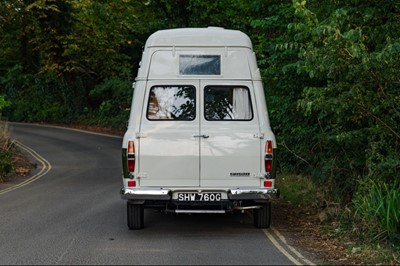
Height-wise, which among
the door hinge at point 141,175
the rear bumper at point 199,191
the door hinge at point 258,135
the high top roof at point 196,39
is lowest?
the rear bumper at point 199,191

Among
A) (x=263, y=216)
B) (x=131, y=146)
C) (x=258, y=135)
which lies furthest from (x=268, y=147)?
(x=131, y=146)

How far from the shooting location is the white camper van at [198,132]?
28.7ft

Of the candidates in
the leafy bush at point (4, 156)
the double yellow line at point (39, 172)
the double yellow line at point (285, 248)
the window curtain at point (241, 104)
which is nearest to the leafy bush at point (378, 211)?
the double yellow line at point (285, 248)

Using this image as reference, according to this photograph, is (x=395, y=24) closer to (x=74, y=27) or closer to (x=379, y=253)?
(x=379, y=253)

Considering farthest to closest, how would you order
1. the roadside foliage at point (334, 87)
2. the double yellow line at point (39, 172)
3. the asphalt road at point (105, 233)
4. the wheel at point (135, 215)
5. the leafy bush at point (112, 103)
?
the leafy bush at point (112, 103)
the double yellow line at point (39, 172)
the wheel at point (135, 215)
the roadside foliage at point (334, 87)
the asphalt road at point (105, 233)

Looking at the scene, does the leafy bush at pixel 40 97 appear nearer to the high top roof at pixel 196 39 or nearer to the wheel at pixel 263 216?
the high top roof at pixel 196 39

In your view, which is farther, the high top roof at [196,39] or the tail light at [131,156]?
the high top roof at [196,39]

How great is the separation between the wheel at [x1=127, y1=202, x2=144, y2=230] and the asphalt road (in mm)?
154

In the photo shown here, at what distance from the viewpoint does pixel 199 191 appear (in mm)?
8789

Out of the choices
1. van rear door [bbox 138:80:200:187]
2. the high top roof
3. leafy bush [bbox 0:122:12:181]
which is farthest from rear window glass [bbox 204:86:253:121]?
leafy bush [bbox 0:122:12:181]

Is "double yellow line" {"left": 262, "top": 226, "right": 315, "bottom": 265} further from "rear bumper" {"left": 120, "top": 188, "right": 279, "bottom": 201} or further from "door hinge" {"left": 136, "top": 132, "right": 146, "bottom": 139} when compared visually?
"door hinge" {"left": 136, "top": 132, "right": 146, "bottom": 139}

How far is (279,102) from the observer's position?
13781mm

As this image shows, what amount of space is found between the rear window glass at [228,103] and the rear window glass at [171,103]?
0.25 meters

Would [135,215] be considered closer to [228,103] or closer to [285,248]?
[228,103]
